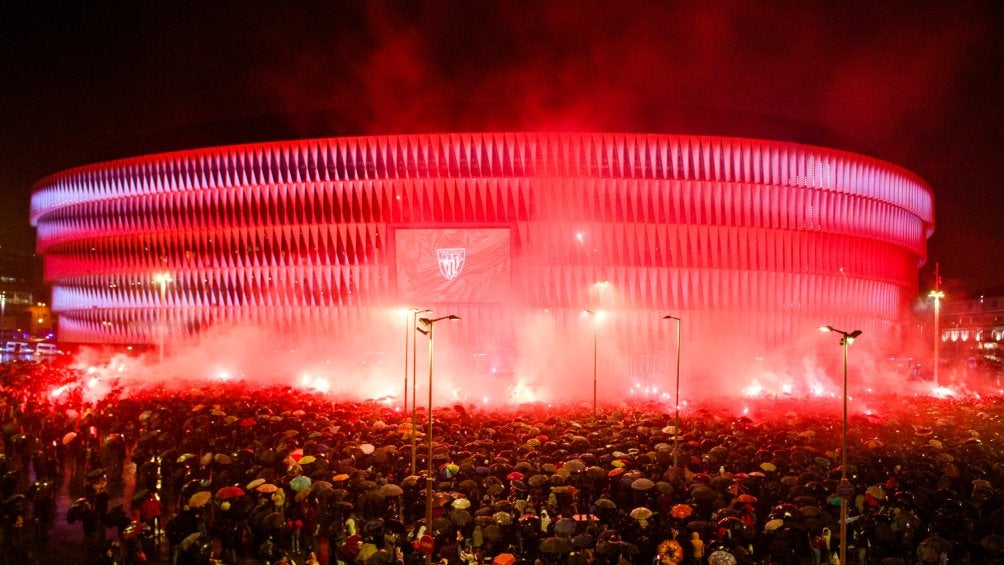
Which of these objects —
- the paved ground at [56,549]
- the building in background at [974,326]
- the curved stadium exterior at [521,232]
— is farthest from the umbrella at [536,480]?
the building in background at [974,326]

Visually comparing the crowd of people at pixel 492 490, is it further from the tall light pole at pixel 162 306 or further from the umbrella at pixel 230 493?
the tall light pole at pixel 162 306

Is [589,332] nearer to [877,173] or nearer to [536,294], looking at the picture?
[536,294]

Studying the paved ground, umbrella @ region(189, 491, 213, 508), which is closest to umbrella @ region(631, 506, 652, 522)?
umbrella @ region(189, 491, 213, 508)

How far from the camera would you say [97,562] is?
1705cm

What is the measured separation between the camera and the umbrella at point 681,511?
17.0 m

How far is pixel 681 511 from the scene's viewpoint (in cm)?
1712

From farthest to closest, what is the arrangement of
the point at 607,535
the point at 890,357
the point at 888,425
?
the point at 890,357 → the point at 888,425 → the point at 607,535

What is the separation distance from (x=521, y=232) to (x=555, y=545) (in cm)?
4042

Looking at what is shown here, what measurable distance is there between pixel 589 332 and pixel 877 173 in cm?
2388

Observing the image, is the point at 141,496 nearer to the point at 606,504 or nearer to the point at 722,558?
the point at 606,504

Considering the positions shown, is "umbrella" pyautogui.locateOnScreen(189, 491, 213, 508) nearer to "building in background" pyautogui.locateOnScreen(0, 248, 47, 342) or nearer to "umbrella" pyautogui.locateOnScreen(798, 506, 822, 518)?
"umbrella" pyautogui.locateOnScreen(798, 506, 822, 518)

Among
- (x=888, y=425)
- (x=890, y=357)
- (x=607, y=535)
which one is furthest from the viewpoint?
(x=890, y=357)

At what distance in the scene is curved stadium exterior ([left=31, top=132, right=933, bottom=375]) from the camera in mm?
53969

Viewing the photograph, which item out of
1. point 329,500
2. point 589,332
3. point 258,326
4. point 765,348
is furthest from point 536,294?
point 329,500
